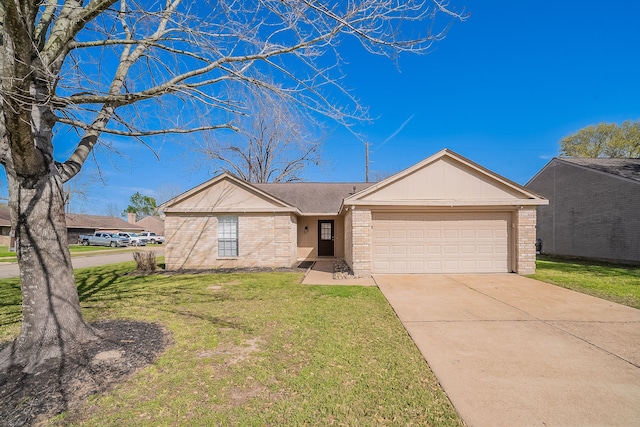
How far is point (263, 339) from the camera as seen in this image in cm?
456

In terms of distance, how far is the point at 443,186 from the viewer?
10.5 m

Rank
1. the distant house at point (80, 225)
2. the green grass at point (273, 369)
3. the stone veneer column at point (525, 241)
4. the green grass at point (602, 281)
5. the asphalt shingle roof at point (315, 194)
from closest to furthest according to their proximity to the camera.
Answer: the green grass at point (273, 369) < the green grass at point (602, 281) < the stone veneer column at point (525, 241) < the asphalt shingle roof at point (315, 194) < the distant house at point (80, 225)

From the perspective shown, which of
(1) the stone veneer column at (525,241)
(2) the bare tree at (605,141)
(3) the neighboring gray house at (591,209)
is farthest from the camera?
(2) the bare tree at (605,141)

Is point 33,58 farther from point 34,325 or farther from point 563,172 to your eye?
point 563,172

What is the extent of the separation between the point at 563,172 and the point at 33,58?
22.2m

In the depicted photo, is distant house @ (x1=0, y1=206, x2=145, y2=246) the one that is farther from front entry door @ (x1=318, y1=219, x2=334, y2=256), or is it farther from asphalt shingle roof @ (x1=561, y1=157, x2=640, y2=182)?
asphalt shingle roof @ (x1=561, y1=157, x2=640, y2=182)

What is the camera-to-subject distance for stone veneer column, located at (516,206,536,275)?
406 inches

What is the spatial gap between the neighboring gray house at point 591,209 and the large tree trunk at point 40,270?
1988 cm

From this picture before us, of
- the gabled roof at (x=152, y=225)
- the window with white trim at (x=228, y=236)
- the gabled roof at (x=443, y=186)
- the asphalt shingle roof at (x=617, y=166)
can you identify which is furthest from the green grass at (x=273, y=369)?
the gabled roof at (x=152, y=225)

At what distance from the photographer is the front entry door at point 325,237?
16.5 metres

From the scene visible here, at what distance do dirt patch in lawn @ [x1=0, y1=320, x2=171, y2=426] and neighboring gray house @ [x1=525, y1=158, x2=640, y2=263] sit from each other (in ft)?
62.0

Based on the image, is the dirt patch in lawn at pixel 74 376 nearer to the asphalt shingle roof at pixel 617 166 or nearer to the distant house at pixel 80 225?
the asphalt shingle roof at pixel 617 166

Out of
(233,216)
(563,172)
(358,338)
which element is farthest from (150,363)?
(563,172)

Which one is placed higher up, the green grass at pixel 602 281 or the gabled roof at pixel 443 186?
the gabled roof at pixel 443 186
